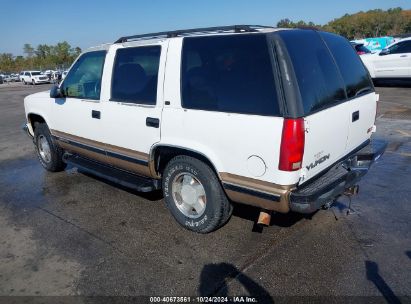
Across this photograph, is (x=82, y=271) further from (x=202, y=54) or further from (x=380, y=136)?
(x=380, y=136)

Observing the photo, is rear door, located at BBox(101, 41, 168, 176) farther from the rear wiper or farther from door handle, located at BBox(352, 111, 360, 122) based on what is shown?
the rear wiper

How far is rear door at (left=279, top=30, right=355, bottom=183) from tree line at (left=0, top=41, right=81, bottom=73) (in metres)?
80.6

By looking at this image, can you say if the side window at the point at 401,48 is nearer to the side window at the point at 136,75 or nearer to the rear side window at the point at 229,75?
the side window at the point at 136,75

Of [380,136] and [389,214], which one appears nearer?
[389,214]

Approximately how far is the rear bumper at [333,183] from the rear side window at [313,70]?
651 millimetres

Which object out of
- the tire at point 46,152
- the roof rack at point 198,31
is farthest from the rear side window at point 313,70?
the tire at point 46,152

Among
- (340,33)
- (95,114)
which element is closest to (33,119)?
(95,114)

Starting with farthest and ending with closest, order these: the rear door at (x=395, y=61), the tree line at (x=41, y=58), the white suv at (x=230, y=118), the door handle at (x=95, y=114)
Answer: the tree line at (x=41, y=58) < the rear door at (x=395, y=61) < the door handle at (x=95, y=114) < the white suv at (x=230, y=118)

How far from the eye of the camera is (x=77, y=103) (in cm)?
493

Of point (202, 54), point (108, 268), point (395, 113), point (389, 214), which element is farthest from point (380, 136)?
point (108, 268)

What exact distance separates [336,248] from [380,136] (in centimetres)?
475

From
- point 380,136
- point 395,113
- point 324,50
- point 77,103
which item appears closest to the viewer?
point 324,50

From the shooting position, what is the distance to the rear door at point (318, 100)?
120 inches

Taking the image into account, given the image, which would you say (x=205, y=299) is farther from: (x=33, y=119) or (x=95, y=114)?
(x=33, y=119)
